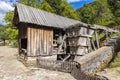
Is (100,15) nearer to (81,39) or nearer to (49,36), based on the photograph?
(81,39)

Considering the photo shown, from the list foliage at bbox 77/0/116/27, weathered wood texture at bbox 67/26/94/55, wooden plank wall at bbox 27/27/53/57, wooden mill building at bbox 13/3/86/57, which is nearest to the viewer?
wooden mill building at bbox 13/3/86/57

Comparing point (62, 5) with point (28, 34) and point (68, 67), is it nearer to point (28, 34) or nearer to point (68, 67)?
point (28, 34)

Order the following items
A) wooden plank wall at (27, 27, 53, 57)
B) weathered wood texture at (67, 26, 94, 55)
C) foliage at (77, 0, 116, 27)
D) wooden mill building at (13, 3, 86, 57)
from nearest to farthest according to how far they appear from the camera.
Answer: wooden mill building at (13, 3, 86, 57)
wooden plank wall at (27, 27, 53, 57)
weathered wood texture at (67, 26, 94, 55)
foliage at (77, 0, 116, 27)

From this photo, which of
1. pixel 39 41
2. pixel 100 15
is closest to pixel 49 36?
pixel 39 41

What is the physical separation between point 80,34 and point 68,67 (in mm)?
5170

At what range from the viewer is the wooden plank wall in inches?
598

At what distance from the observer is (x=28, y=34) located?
15102 millimetres

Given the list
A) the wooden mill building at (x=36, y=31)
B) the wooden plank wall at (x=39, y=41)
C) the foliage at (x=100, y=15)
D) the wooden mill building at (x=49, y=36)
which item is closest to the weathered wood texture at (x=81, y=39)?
the wooden mill building at (x=49, y=36)

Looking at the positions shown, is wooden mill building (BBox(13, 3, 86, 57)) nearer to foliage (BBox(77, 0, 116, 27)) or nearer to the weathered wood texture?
the weathered wood texture

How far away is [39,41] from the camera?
51.7 ft

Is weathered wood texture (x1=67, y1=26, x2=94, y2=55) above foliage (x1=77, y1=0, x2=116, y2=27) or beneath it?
beneath

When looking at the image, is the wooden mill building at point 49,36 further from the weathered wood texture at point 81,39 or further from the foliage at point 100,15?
the foliage at point 100,15

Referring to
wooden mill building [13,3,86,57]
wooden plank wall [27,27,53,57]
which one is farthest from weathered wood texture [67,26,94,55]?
wooden plank wall [27,27,53,57]

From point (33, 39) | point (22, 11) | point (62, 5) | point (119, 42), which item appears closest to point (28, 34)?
point (33, 39)
